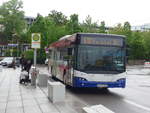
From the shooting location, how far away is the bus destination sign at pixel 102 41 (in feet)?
54.3

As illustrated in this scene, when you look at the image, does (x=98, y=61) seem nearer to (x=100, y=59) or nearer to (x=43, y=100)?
(x=100, y=59)

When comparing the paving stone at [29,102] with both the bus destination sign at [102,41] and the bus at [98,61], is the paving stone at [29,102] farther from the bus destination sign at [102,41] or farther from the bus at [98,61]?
the bus destination sign at [102,41]

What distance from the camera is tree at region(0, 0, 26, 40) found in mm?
102812

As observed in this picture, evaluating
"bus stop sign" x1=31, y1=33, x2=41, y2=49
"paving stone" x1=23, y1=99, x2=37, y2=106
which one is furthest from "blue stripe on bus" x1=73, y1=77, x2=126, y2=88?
"bus stop sign" x1=31, y1=33, x2=41, y2=49

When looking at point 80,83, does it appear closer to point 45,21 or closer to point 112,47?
point 112,47

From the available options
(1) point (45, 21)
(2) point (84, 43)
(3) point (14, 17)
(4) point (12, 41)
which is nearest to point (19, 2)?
(3) point (14, 17)

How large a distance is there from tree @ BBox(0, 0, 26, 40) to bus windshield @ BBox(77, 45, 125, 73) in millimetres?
88068

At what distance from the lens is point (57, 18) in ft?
367

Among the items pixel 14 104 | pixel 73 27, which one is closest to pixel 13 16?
pixel 73 27

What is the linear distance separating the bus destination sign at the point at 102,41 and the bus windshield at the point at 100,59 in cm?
20

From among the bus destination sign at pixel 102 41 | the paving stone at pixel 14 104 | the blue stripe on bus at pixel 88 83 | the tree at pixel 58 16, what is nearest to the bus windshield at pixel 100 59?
the bus destination sign at pixel 102 41

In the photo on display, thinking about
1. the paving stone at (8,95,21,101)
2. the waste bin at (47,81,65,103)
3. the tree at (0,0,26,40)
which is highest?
the tree at (0,0,26,40)

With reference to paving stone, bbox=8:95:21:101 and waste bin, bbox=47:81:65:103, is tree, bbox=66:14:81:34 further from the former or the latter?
waste bin, bbox=47:81:65:103

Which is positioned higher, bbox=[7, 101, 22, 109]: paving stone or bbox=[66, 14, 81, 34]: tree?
bbox=[66, 14, 81, 34]: tree
